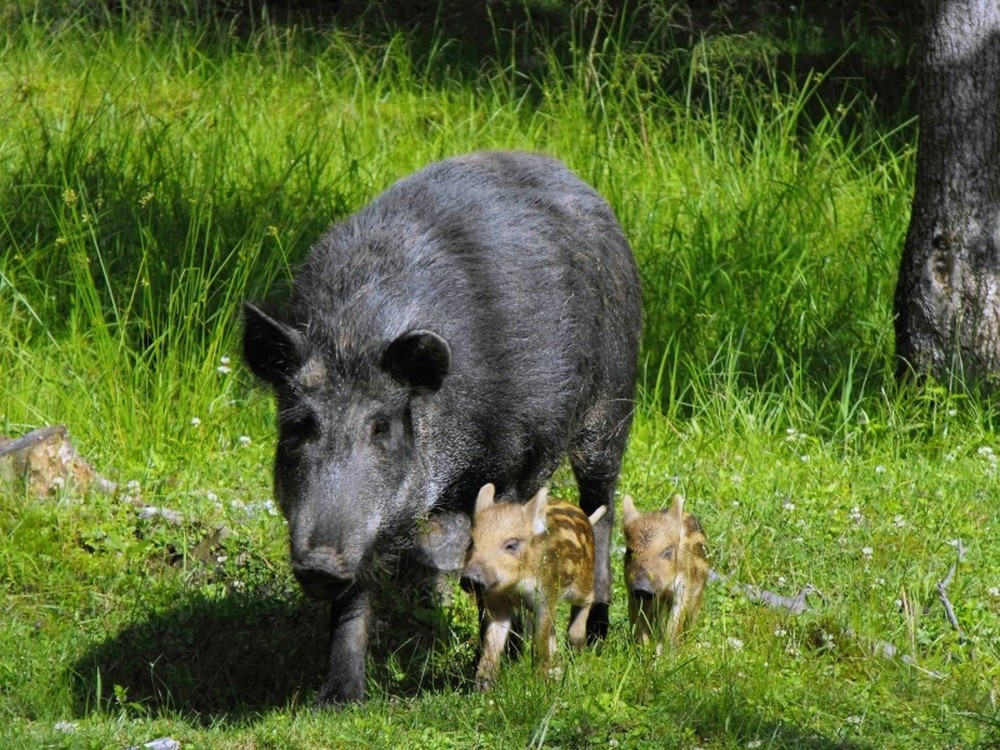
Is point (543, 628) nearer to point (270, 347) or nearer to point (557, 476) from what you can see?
point (270, 347)

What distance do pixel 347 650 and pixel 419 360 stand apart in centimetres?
104

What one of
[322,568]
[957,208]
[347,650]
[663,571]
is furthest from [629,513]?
[957,208]

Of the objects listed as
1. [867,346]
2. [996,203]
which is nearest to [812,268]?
[867,346]

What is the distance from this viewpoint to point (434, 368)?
4965 mm

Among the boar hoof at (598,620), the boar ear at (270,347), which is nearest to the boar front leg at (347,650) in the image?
the boar ear at (270,347)

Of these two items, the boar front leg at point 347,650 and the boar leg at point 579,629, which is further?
the boar leg at point 579,629

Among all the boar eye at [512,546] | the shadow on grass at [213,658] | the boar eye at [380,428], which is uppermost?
the boar eye at [380,428]

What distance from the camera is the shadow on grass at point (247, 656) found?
5.51 meters

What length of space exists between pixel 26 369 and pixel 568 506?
10.9 feet

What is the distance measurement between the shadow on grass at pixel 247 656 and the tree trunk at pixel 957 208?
329 centimetres

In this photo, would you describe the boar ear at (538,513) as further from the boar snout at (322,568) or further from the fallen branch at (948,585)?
the fallen branch at (948,585)

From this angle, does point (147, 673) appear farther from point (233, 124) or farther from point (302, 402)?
point (233, 124)

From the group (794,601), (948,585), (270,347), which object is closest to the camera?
(270,347)

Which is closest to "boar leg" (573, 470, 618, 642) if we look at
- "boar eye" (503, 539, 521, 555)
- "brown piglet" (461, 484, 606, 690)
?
"brown piglet" (461, 484, 606, 690)
